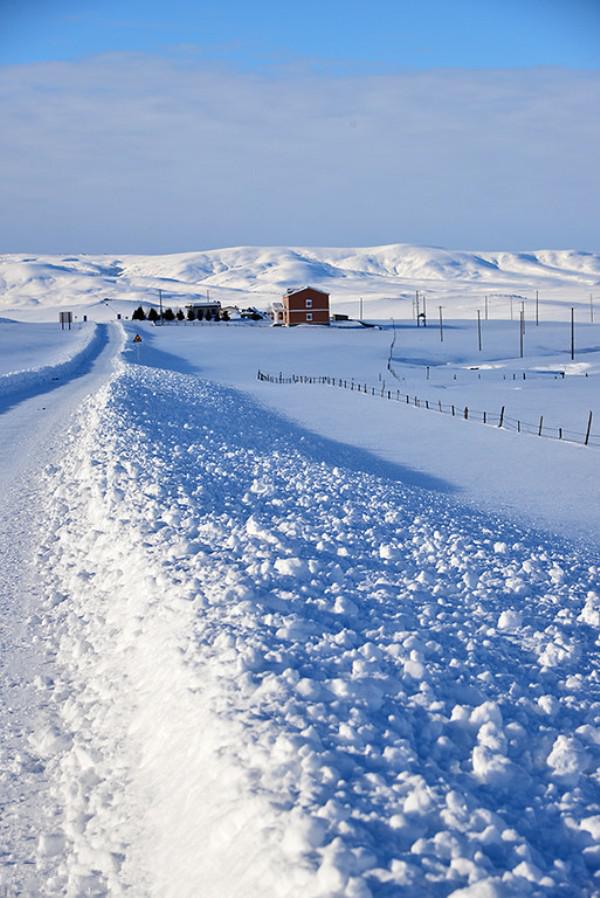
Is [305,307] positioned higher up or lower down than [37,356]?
higher up

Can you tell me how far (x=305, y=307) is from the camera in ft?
410

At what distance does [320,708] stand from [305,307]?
12065cm

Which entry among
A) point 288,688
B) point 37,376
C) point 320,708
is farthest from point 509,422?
point 320,708

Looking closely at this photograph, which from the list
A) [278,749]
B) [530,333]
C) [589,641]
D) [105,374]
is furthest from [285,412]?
[530,333]

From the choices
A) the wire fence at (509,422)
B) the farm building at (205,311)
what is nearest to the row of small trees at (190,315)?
the farm building at (205,311)

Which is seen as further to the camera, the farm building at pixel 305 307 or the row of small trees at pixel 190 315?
the row of small trees at pixel 190 315

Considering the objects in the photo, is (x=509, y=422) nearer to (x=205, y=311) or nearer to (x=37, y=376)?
(x=37, y=376)

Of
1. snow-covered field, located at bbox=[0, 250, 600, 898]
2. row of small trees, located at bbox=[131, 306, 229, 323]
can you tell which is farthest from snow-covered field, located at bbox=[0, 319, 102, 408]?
snow-covered field, located at bbox=[0, 250, 600, 898]

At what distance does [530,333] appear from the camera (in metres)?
118

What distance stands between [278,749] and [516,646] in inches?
120

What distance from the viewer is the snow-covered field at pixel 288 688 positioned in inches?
199

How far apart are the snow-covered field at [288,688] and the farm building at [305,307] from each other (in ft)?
357

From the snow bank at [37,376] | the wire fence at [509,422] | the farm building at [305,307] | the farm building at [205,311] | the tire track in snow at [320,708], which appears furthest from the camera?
the farm building at [205,311]

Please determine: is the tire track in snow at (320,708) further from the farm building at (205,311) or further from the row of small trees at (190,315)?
the farm building at (205,311)
